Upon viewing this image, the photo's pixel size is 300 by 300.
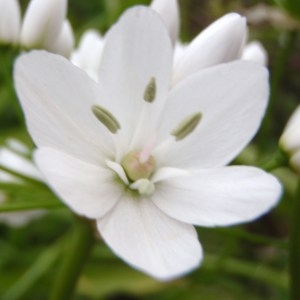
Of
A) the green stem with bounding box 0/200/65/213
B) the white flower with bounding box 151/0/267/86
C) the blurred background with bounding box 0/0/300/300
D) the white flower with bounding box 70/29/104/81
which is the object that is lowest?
the blurred background with bounding box 0/0/300/300

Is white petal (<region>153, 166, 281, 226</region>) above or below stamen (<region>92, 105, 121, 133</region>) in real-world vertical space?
below

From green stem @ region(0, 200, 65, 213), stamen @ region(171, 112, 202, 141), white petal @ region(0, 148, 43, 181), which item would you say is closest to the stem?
green stem @ region(0, 200, 65, 213)

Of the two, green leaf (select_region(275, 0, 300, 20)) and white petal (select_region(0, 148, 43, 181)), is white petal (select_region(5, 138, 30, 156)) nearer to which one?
white petal (select_region(0, 148, 43, 181))

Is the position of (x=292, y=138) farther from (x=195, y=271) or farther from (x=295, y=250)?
(x=195, y=271)

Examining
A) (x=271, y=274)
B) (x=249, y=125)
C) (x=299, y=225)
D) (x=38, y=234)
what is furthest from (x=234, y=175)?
(x=38, y=234)

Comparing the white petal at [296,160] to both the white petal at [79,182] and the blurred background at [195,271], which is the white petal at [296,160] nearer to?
the white petal at [79,182]

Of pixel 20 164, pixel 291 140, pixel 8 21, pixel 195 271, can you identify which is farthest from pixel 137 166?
pixel 195 271
